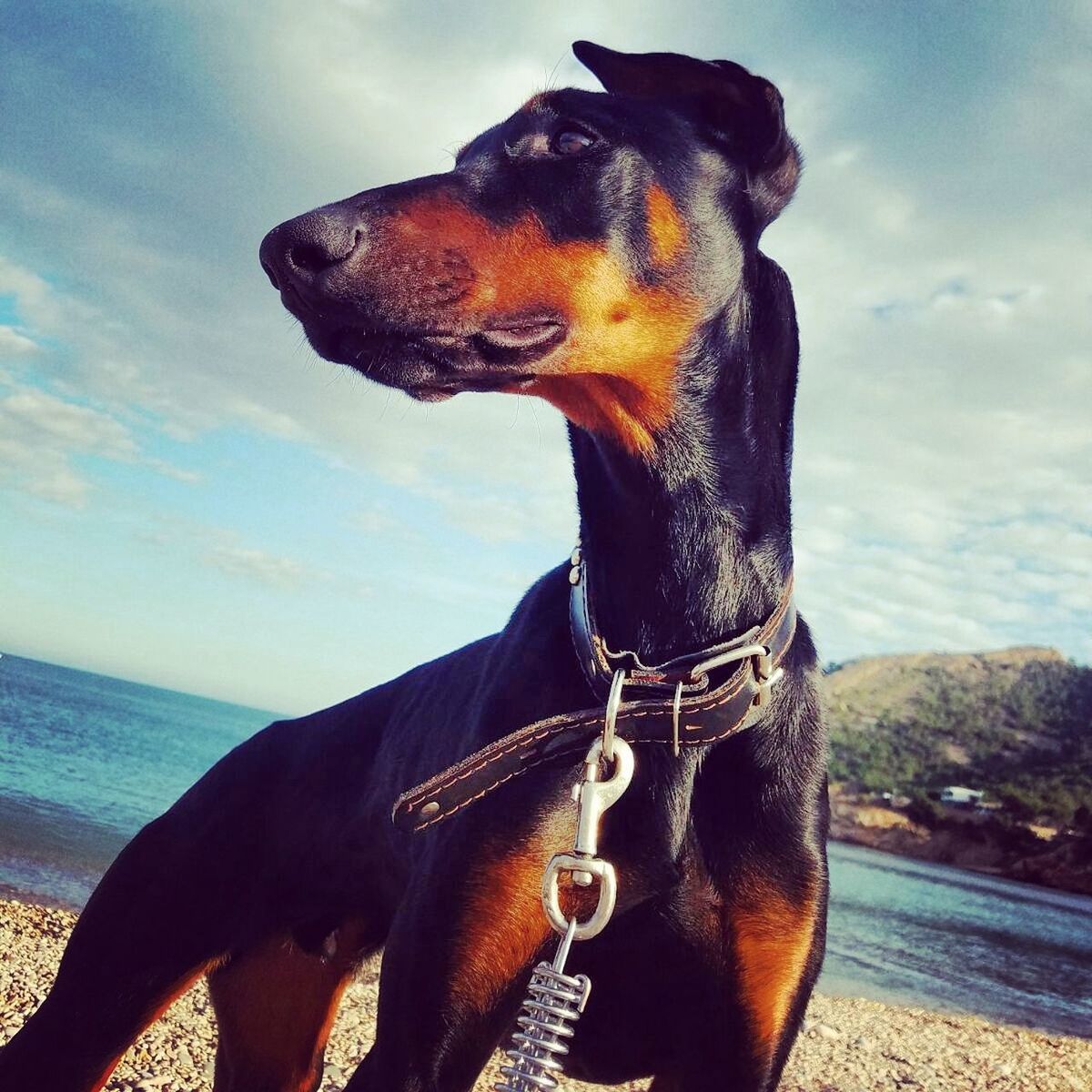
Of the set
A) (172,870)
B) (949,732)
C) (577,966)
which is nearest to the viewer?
(577,966)

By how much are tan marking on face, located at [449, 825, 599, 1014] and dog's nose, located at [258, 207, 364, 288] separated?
1165 mm

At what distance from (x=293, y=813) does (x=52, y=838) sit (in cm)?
1260

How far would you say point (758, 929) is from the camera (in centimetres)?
206

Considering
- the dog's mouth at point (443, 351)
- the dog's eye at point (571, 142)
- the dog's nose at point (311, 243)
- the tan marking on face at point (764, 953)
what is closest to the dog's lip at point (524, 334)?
the dog's mouth at point (443, 351)

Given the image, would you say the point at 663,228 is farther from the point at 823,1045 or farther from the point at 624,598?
the point at 823,1045

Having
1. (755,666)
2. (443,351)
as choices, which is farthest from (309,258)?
(755,666)

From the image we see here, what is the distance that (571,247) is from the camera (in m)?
1.93

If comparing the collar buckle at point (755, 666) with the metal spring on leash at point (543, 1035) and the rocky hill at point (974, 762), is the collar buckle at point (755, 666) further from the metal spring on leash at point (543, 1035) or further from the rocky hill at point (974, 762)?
the rocky hill at point (974, 762)

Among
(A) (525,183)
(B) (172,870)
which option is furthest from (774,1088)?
(A) (525,183)

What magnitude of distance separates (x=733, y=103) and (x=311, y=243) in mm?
1188

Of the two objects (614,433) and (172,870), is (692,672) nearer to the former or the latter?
(614,433)

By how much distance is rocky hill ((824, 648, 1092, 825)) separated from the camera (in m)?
60.2

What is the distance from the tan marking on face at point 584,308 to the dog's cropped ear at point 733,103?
404 millimetres

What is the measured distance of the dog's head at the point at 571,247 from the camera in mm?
1724
